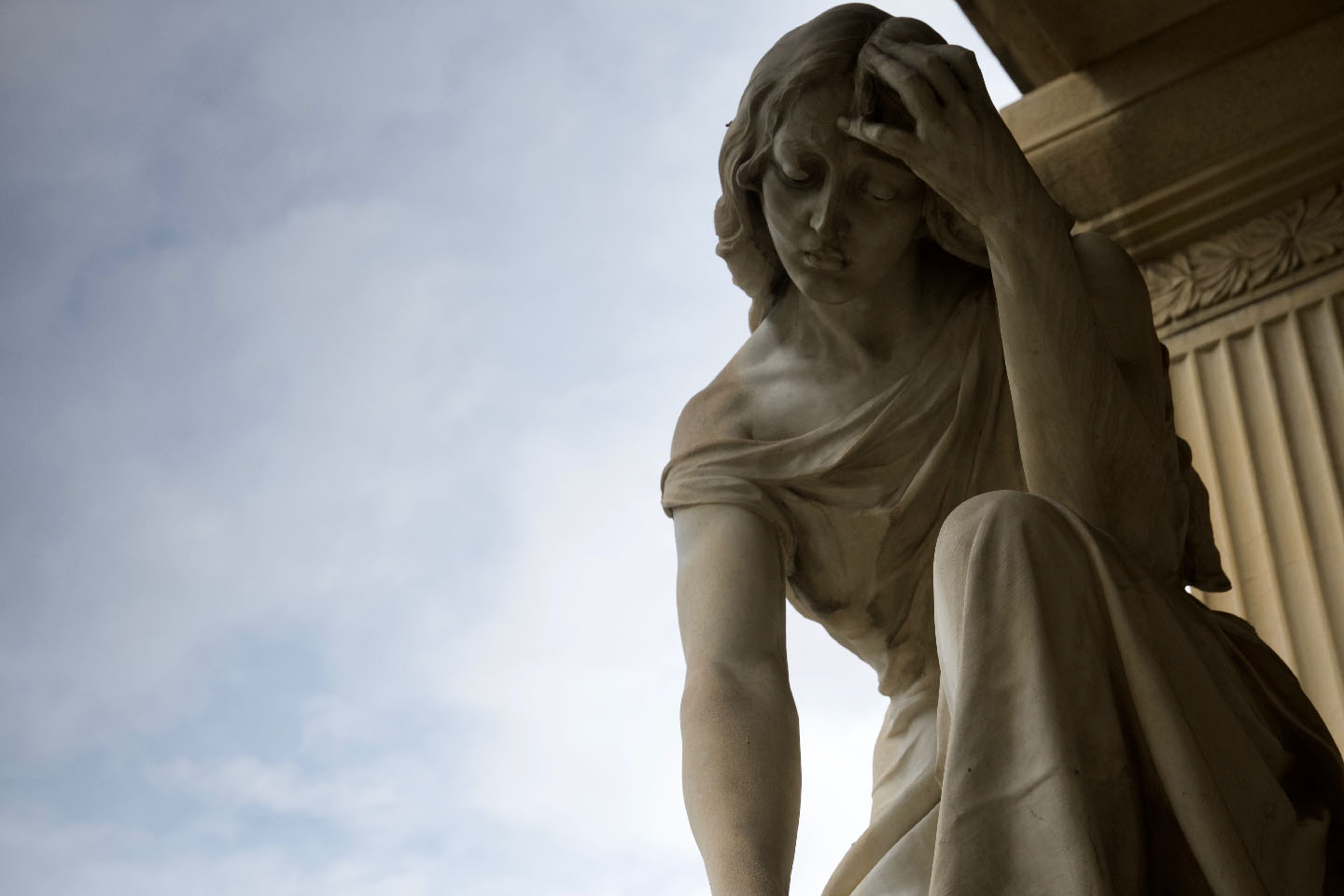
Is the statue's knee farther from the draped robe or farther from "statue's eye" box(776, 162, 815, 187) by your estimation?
"statue's eye" box(776, 162, 815, 187)

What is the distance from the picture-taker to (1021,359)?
2826 millimetres

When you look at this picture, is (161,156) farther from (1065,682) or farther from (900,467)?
(1065,682)

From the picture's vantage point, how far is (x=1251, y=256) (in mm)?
4324

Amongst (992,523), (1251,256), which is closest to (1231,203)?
(1251,256)

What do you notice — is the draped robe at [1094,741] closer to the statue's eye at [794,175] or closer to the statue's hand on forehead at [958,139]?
the statue's hand on forehead at [958,139]

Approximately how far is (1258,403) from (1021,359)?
154 cm

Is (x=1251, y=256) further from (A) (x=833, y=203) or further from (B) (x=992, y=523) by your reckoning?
(B) (x=992, y=523)

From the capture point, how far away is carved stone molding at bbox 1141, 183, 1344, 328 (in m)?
4.26

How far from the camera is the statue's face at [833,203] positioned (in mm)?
3061

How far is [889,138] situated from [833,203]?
213 mm

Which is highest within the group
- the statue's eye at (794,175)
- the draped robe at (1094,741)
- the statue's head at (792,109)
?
the statue's head at (792,109)

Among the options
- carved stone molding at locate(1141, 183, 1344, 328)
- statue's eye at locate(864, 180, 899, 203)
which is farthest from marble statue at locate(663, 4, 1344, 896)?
carved stone molding at locate(1141, 183, 1344, 328)

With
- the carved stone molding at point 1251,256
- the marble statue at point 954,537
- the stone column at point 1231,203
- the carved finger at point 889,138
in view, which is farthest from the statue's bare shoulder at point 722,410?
the carved stone molding at point 1251,256

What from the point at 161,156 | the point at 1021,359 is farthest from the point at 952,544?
the point at 161,156
